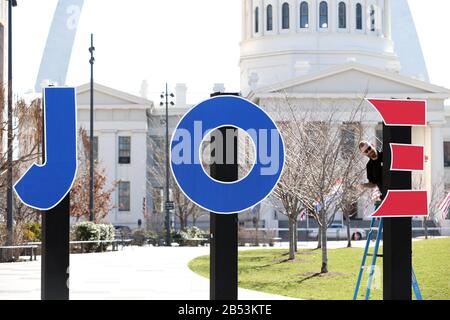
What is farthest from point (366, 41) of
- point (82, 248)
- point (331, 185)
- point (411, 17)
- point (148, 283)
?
point (148, 283)

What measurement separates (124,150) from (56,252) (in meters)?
82.8

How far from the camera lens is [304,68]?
10125 centimetres

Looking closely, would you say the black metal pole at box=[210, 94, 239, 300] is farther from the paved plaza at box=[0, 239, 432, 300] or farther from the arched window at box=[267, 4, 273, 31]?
the arched window at box=[267, 4, 273, 31]

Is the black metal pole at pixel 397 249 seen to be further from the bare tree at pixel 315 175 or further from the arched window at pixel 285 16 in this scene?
the arched window at pixel 285 16

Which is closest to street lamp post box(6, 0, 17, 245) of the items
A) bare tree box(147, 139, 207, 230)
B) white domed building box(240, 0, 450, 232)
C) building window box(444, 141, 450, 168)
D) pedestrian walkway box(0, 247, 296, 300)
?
pedestrian walkway box(0, 247, 296, 300)

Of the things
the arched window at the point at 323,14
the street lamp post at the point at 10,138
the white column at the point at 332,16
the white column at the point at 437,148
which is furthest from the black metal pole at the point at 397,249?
the arched window at the point at 323,14

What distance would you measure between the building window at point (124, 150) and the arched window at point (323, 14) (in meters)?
29.2

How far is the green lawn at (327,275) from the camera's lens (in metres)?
19.4

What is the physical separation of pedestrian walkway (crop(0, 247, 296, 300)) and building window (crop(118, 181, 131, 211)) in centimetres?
6095

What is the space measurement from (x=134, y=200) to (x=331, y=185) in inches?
2528

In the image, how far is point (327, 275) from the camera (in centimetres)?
2388

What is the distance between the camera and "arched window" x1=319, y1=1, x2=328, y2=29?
10756 cm

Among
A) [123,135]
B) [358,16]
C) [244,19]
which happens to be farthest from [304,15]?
[123,135]
